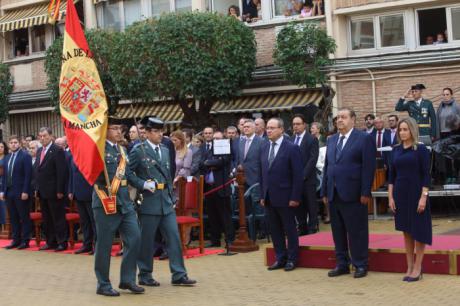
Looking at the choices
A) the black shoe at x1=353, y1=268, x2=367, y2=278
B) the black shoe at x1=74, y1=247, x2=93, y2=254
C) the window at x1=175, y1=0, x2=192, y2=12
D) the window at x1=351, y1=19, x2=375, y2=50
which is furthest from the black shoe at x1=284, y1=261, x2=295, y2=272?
the window at x1=175, y1=0, x2=192, y2=12

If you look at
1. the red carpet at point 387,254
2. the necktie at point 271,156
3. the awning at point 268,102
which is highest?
the awning at point 268,102

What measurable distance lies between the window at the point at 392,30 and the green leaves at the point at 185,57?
331 centimetres

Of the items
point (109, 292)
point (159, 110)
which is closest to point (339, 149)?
point (109, 292)

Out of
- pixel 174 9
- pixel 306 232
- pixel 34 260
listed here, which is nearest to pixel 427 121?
pixel 306 232

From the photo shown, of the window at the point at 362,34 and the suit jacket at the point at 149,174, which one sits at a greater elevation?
the window at the point at 362,34

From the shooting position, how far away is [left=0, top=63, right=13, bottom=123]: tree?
28.7 metres

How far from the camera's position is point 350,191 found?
37.9 ft

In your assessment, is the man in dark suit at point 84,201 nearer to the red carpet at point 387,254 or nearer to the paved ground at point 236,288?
the paved ground at point 236,288

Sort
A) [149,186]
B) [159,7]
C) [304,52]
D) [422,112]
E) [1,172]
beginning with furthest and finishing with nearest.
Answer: [159,7], [304,52], [1,172], [422,112], [149,186]

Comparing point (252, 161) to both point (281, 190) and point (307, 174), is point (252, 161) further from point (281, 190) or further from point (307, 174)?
point (281, 190)

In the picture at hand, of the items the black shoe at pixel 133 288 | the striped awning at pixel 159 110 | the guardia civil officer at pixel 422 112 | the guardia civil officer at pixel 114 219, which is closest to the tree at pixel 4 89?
the striped awning at pixel 159 110

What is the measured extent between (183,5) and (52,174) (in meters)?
10.3

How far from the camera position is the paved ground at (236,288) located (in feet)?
33.5

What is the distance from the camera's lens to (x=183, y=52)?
22.0m
